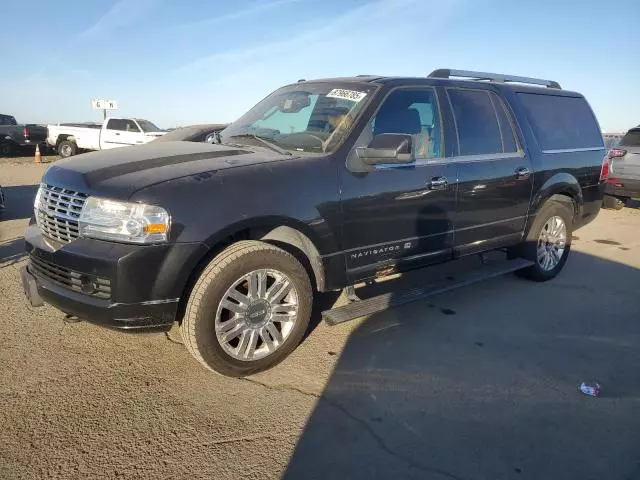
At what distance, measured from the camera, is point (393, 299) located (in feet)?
11.5

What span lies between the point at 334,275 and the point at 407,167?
1030mm

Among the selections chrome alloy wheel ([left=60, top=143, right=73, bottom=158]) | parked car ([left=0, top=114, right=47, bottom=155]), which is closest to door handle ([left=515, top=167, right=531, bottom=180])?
chrome alloy wheel ([left=60, top=143, right=73, bottom=158])

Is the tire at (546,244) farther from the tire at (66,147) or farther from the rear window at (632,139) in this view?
the tire at (66,147)

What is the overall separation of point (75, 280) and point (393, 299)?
2150 millimetres

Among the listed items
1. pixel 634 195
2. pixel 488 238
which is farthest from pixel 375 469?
pixel 634 195

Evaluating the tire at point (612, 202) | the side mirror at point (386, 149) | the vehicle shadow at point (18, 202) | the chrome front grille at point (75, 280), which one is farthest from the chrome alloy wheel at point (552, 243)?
the vehicle shadow at point (18, 202)

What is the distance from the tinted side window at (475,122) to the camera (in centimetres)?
405

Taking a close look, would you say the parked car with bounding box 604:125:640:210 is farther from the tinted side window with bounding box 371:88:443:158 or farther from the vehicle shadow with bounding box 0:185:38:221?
the vehicle shadow with bounding box 0:185:38:221

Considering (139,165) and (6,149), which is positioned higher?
(6,149)

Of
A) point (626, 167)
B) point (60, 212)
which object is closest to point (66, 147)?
point (60, 212)

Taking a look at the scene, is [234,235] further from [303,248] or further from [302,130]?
[302,130]

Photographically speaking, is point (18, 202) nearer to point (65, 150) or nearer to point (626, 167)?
point (626, 167)

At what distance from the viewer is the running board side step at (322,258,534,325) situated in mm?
3195

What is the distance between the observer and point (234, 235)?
2916 mm
